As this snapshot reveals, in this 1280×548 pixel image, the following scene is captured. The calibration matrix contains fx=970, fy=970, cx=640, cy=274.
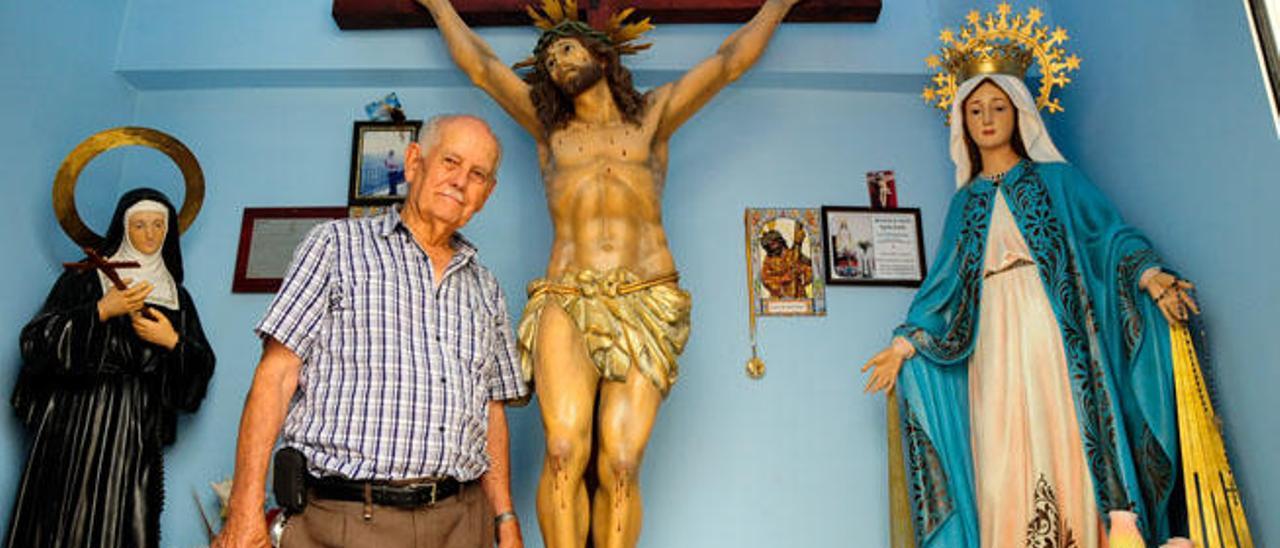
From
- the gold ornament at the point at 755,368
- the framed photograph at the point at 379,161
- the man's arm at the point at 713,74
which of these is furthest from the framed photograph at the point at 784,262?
the framed photograph at the point at 379,161

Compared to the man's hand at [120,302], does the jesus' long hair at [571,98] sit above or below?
above

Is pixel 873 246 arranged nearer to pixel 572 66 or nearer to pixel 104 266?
pixel 572 66

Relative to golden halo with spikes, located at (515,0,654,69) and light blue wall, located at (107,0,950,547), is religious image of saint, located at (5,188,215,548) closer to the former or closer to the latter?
light blue wall, located at (107,0,950,547)

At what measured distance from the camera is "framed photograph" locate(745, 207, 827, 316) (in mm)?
3088

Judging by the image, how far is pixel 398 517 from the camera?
175 centimetres

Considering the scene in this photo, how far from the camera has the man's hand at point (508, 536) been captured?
195 cm

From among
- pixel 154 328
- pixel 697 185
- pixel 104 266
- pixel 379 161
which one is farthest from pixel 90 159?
pixel 697 185

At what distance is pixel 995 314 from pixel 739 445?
869 millimetres

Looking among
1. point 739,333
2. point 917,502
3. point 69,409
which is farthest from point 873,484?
point 69,409

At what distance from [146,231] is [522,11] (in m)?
1.36

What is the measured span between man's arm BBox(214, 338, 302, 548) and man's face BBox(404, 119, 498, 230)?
40 cm

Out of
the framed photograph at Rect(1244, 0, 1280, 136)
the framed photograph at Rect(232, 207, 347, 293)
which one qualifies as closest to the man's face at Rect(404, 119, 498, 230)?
the framed photograph at Rect(232, 207, 347, 293)

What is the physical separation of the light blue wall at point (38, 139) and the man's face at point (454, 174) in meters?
1.41

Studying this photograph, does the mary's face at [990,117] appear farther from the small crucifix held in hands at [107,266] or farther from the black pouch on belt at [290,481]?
the small crucifix held in hands at [107,266]
